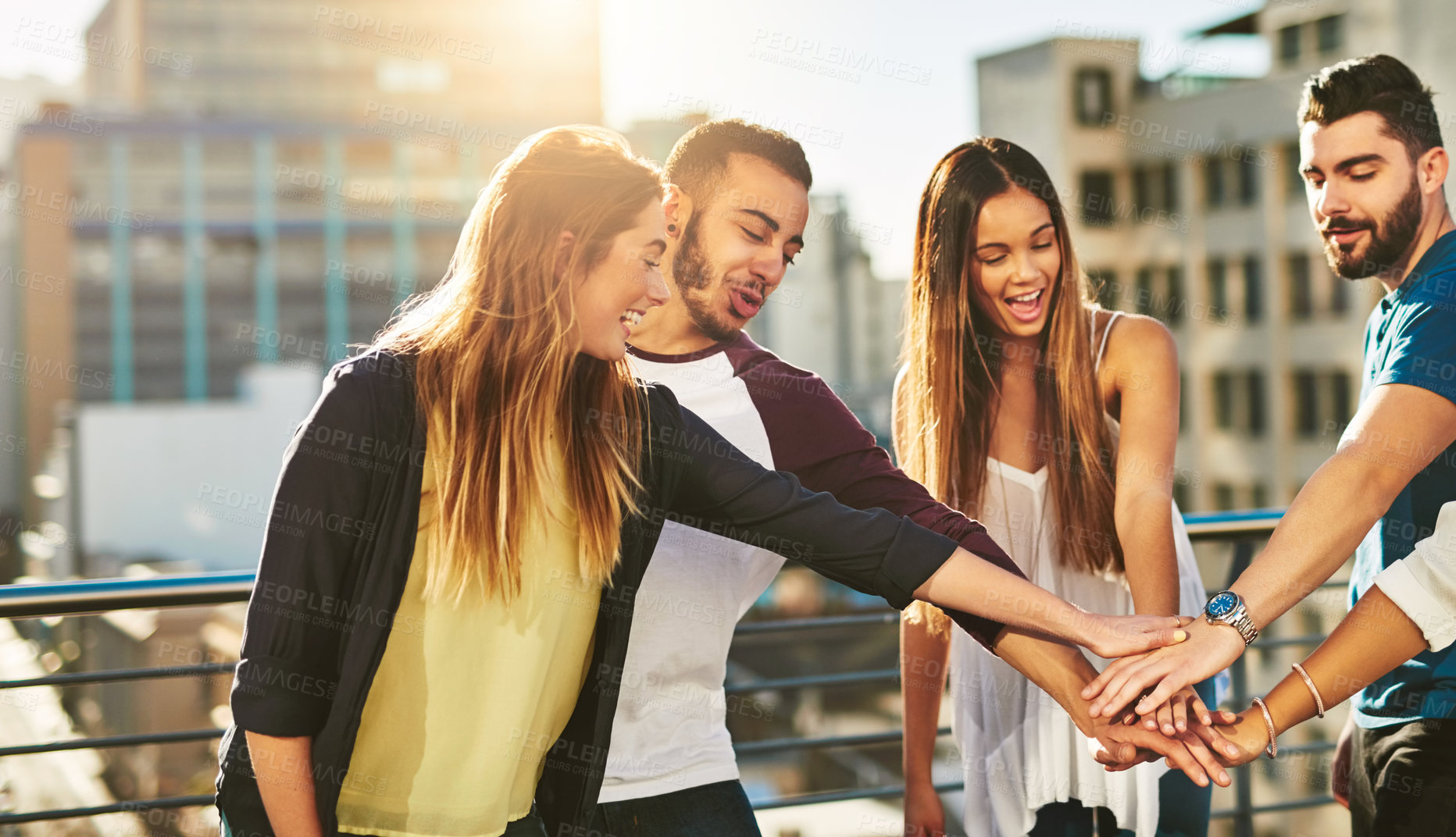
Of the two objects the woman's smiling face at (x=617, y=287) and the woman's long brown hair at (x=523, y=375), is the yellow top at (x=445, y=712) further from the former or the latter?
the woman's smiling face at (x=617, y=287)

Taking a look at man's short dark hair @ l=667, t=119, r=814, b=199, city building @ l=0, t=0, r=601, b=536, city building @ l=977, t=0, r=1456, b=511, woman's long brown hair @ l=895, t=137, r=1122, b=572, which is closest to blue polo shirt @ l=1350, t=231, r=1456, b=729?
woman's long brown hair @ l=895, t=137, r=1122, b=572

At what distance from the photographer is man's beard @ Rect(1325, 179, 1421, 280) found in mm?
2076

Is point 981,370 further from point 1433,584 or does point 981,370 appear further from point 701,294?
point 1433,584

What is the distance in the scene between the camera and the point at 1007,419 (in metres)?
2.17

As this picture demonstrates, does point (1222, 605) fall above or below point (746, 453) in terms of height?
below

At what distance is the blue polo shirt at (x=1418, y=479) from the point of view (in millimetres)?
1907

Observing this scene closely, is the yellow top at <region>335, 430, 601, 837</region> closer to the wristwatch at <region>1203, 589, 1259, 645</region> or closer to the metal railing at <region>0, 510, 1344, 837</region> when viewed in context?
the metal railing at <region>0, 510, 1344, 837</region>

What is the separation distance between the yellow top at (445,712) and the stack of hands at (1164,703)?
38.2 inches

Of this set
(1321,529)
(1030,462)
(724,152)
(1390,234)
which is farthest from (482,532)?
(1390,234)

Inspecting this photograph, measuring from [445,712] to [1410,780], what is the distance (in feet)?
5.15

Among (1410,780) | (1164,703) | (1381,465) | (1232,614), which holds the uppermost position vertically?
(1381,465)

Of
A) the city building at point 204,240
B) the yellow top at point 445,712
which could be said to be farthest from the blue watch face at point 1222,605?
the city building at point 204,240

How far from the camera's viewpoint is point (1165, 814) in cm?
207

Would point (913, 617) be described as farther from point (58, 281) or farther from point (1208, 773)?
point (58, 281)
